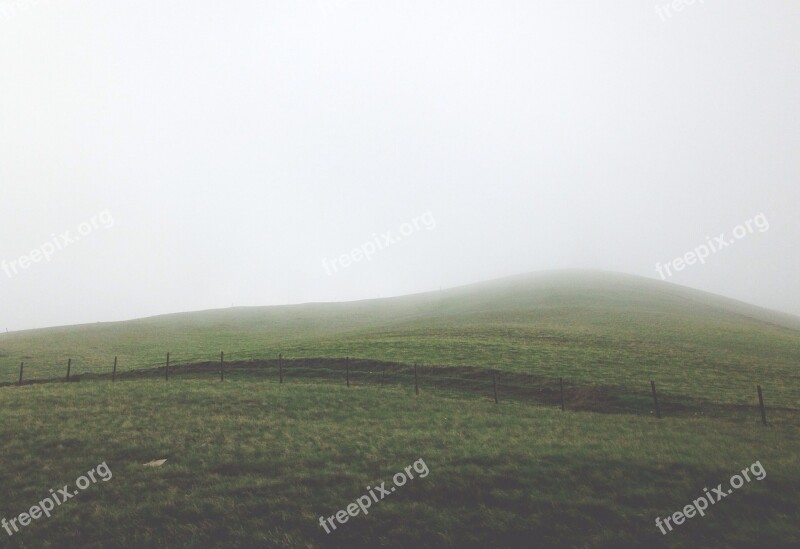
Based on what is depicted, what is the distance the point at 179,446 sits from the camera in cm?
1988

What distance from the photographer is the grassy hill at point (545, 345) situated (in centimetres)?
3334

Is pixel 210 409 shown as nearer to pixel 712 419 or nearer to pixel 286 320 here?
pixel 712 419

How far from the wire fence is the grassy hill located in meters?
0.49

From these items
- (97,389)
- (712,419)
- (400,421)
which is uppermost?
(97,389)

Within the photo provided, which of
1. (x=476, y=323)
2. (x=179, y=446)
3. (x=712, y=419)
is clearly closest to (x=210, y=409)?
(x=179, y=446)

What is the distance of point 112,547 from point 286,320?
250 ft
